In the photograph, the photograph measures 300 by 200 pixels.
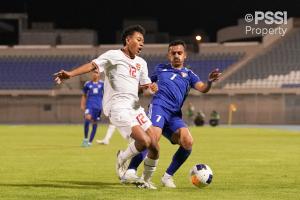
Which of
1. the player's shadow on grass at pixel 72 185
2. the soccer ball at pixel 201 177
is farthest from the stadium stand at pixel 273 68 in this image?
the soccer ball at pixel 201 177

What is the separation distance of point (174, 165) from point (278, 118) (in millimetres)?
36071

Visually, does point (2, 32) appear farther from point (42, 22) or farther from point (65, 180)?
point (65, 180)

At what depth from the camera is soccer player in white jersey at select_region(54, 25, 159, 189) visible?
857 centimetres

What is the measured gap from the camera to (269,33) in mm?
47594

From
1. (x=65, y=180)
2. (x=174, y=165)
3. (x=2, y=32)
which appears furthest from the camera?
(x=2, y=32)

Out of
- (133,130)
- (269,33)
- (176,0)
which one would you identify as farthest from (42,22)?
(133,130)

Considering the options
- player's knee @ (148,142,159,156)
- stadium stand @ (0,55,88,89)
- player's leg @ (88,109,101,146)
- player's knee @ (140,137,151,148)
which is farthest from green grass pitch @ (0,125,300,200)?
stadium stand @ (0,55,88,89)

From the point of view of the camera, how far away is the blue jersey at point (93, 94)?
20141mm

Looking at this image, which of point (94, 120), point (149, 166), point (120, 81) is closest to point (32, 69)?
point (94, 120)

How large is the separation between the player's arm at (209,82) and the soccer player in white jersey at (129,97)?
722mm

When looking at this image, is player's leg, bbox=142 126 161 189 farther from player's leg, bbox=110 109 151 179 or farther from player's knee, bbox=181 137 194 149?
player's knee, bbox=181 137 194 149

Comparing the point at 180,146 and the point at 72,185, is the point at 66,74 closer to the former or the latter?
the point at 72,185

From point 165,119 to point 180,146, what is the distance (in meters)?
0.45

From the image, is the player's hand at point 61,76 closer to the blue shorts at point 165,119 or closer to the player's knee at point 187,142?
the blue shorts at point 165,119
